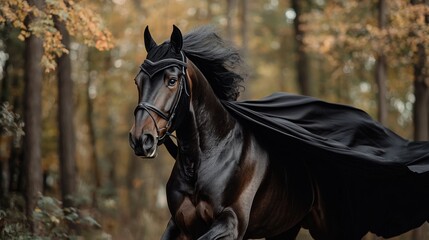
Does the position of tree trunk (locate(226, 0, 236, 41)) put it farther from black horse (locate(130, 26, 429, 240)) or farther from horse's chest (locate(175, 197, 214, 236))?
horse's chest (locate(175, 197, 214, 236))

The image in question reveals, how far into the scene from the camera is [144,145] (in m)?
5.05

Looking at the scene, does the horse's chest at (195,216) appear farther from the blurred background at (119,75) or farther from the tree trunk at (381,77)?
the tree trunk at (381,77)

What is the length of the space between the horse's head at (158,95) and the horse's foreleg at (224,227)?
0.83 metres

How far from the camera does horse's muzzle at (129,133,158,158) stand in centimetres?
502

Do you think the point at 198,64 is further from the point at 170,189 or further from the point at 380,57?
the point at 380,57

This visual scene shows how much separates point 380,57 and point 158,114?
10.2 meters

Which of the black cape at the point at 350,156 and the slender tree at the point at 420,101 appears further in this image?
the slender tree at the point at 420,101

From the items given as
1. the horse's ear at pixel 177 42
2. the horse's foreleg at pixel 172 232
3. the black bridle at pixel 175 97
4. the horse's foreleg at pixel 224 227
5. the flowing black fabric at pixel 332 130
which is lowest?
the horse's foreleg at pixel 172 232

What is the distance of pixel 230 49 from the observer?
21.4 ft

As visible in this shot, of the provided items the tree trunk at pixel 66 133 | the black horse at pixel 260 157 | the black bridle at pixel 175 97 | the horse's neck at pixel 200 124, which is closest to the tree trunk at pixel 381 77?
the tree trunk at pixel 66 133

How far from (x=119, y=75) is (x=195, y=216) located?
20.2 metres

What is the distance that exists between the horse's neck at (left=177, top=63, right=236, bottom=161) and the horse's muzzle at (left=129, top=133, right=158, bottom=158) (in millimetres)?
794

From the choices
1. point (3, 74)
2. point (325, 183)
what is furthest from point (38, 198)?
point (3, 74)

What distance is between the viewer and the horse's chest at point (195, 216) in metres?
5.70
